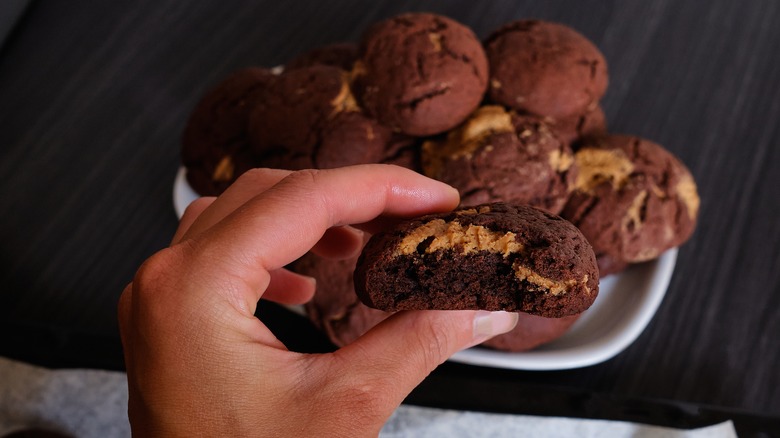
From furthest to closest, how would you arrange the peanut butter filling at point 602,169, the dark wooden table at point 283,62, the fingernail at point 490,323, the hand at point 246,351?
the dark wooden table at point 283,62 < the peanut butter filling at point 602,169 < the fingernail at point 490,323 < the hand at point 246,351

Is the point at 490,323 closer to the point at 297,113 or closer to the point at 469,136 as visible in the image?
the point at 469,136

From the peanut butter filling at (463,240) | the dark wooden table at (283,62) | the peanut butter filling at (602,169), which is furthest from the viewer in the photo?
the dark wooden table at (283,62)

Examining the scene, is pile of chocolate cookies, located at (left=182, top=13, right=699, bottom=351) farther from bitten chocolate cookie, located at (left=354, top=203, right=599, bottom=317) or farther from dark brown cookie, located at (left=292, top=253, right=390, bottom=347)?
bitten chocolate cookie, located at (left=354, top=203, right=599, bottom=317)

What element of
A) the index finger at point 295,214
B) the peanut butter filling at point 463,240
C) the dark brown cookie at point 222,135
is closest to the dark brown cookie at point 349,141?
the dark brown cookie at point 222,135

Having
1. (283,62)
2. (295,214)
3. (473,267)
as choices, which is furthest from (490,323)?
(283,62)

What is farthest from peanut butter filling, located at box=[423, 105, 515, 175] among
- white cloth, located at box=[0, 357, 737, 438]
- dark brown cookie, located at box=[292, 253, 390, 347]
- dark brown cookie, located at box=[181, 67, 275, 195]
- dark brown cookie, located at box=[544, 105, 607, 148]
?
white cloth, located at box=[0, 357, 737, 438]

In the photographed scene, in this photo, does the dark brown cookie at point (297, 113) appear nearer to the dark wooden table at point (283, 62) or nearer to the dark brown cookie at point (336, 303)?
the dark brown cookie at point (336, 303)
